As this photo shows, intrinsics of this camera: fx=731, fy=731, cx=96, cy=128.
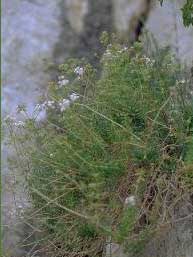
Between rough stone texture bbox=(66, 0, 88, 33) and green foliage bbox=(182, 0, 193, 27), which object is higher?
rough stone texture bbox=(66, 0, 88, 33)

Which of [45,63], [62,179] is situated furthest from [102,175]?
[45,63]

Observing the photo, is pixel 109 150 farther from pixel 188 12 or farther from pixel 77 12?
pixel 77 12

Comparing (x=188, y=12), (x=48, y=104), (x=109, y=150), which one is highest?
(x=188, y=12)

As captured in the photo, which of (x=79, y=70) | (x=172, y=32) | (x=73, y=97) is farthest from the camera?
(x=172, y=32)

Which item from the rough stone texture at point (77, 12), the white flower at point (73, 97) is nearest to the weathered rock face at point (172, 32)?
the rough stone texture at point (77, 12)

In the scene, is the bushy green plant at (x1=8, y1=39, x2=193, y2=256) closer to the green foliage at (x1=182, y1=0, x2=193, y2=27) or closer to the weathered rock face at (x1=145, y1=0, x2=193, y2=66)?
the green foliage at (x1=182, y1=0, x2=193, y2=27)

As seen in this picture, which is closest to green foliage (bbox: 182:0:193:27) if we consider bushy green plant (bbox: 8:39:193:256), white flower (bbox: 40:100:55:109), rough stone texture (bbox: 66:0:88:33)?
bushy green plant (bbox: 8:39:193:256)

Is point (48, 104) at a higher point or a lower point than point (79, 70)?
lower

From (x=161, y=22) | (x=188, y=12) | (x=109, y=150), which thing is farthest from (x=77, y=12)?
(x=109, y=150)

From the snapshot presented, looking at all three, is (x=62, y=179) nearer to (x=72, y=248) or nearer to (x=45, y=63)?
(x=72, y=248)
